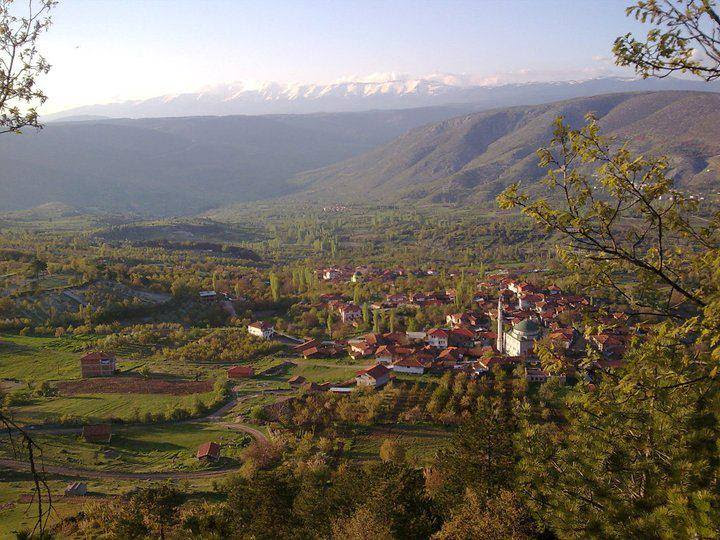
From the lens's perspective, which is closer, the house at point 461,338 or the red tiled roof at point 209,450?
the red tiled roof at point 209,450

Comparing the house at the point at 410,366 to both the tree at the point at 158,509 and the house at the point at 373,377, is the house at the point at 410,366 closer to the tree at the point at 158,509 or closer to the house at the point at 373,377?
the house at the point at 373,377

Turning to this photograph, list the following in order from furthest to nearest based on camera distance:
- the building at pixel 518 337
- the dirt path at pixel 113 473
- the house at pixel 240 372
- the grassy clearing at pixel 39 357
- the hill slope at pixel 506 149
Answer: the hill slope at pixel 506 149 → the building at pixel 518 337 → the house at pixel 240 372 → the grassy clearing at pixel 39 357 → the dirt path at pixel 113 473

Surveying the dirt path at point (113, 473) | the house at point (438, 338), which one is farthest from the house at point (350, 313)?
the dirt path at point (113, 473)

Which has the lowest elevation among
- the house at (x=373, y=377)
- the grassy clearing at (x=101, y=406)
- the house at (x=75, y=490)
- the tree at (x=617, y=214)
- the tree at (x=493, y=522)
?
the house at (x=373, y=377)

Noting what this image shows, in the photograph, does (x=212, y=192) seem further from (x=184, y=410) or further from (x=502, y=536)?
(x=502, y=536)

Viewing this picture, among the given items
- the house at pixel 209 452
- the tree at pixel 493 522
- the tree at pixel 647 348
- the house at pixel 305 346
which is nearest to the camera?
the tree at pixel 647 348

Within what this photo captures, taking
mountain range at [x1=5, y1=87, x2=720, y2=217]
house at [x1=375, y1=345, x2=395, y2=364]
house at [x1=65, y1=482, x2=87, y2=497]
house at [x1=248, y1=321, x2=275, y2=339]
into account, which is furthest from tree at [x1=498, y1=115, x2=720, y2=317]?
mountain range at [x1=5, y1=87, x2=720, y2=217]

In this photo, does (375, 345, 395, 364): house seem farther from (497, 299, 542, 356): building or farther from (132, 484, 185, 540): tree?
(132, 484, 185, 540): tree

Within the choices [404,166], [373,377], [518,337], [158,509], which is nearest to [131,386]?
[373,377]
